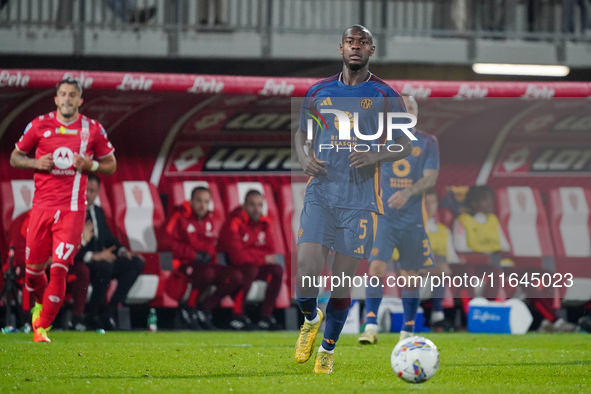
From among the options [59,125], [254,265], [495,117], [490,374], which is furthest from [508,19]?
[490,374]

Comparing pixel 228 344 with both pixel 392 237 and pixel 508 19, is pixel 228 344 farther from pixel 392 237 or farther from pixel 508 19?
pixel 508 19

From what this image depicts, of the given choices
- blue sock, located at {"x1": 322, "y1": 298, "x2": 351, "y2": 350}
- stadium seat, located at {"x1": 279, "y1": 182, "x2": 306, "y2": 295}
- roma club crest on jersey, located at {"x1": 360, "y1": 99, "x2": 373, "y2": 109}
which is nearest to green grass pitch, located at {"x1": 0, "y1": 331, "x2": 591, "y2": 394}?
blue sock, located at {"x1": 322, "y1": 298, "x2": 351, "y2": 350}

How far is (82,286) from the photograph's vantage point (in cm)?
977

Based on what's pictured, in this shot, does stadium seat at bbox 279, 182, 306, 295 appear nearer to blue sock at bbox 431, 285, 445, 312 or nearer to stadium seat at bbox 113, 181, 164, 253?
stadium seat at bbox 113, 181, 164, 253

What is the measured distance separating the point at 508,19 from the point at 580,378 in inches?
362

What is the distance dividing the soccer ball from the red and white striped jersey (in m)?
3.76

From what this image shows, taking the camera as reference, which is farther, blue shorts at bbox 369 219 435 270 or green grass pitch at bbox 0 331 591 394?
blue shorts at bbox 369 219 435 270

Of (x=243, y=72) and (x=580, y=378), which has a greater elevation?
(x=243, y=72)

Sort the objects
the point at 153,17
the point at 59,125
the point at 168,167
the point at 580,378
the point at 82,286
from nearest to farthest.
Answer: the point at 580,378
the point at 59,125
the point at 82,286
the point at 168,167
the point at 153,17

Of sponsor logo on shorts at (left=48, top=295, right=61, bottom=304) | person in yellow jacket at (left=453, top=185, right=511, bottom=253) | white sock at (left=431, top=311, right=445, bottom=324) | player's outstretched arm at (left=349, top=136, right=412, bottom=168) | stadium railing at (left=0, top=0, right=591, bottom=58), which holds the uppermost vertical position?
stadium railing at (left=0, top=0, right=591, bottom=58)

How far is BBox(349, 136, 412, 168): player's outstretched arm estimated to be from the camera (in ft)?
19.9

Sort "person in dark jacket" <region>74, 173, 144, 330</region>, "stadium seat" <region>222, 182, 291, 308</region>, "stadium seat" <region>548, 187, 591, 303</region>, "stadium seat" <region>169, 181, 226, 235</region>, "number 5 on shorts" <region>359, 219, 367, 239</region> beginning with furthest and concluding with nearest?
"stadium seat" <region>548, 187, 591, 303</region> → "stadium seat" <region>222, 182, 291, 308</region> → "stadium seat" <region>169, 181, 226, 235</region> → "person in dark jacket" <region>74, 173, 144, 330</region> → "number 5 on shorts" <region>359, 219, 367, 239</region>

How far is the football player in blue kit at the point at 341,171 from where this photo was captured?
19.7 feet

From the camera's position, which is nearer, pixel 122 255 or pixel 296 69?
pixel 122 255
